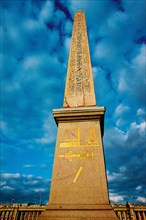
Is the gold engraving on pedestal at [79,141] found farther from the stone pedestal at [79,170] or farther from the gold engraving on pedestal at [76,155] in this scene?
the gold engraving on pedestal at [76,155]

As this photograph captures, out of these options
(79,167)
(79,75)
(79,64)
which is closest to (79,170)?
(79,167)

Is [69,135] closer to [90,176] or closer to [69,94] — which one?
[90,176]

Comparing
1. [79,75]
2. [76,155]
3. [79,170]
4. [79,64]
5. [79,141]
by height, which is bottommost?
[79,170]

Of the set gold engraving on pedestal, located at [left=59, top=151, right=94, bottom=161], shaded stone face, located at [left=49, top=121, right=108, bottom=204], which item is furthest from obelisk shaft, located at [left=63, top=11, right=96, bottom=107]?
gold engraving on pedestal, located at [left=59, top=151, right=94, bottom=161]

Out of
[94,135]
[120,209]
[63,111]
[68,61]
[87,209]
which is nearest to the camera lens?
[87,209]

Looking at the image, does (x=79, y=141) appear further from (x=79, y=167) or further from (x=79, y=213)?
(x=79, y=213)

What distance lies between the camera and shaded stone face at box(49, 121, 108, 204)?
421 cm

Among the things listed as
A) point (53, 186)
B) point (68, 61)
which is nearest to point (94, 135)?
point (53, 186)

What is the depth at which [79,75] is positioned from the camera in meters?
6.95

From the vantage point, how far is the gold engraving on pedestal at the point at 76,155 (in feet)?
15.5

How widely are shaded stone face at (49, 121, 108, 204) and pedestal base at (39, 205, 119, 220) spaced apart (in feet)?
0.40

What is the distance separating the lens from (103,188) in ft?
13.9

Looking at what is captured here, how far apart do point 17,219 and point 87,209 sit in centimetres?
2004

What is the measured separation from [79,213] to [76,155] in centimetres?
125
